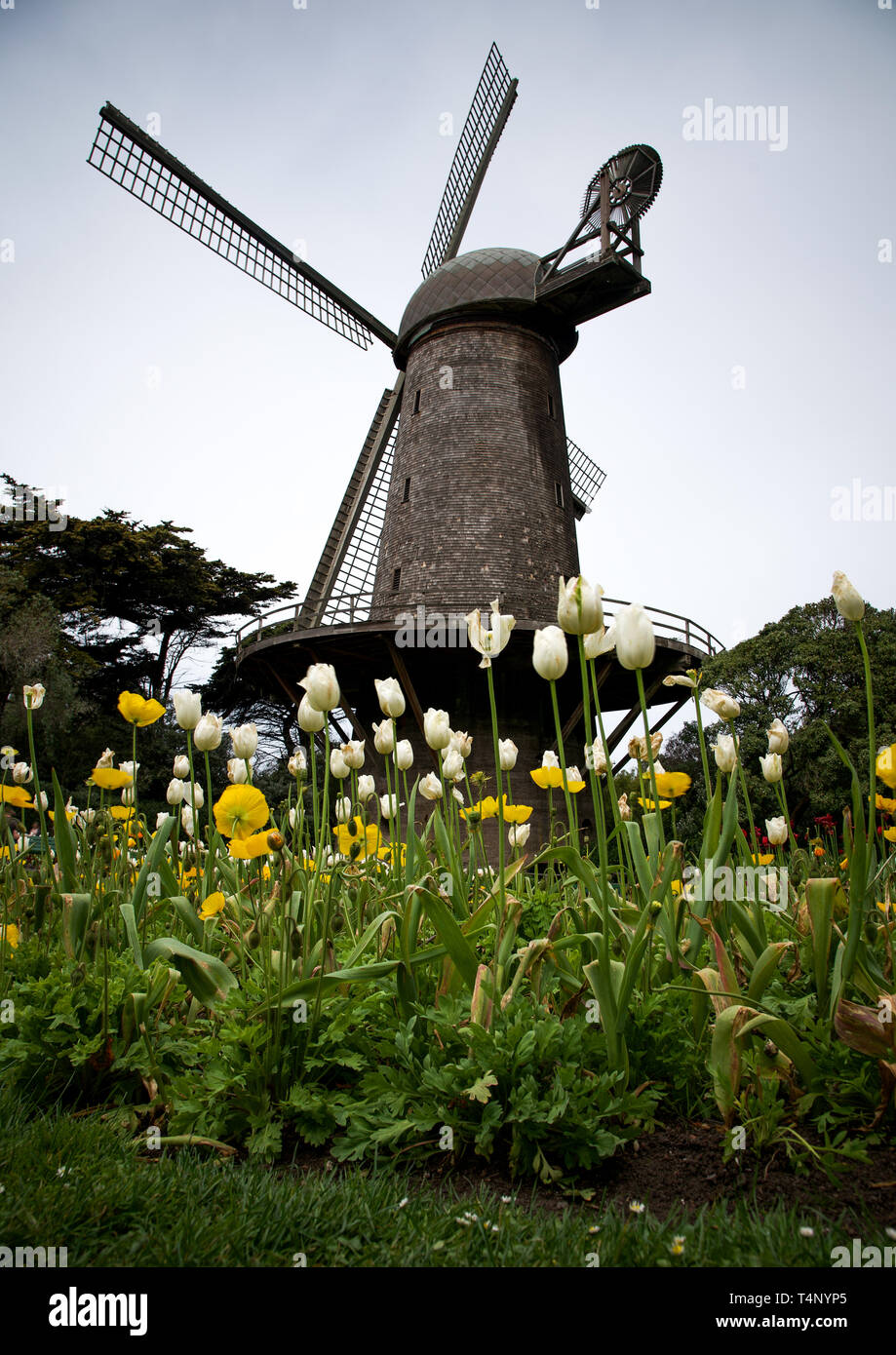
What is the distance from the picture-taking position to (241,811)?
6.71ft

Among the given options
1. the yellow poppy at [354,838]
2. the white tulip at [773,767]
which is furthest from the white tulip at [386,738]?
the white tulip at [773,767]

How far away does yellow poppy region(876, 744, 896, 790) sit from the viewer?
6.75ft

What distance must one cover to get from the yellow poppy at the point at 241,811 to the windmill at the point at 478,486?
33.2 ft

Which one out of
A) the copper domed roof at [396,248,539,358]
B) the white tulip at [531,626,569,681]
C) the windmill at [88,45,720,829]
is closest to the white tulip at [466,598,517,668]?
the white tulip at [531,626,569,681]

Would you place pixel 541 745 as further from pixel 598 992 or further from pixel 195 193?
pixel 195 193

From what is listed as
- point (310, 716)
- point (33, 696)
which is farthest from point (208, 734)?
point (33, 696)

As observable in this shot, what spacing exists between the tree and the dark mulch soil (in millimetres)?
14692

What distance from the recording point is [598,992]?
183 cm

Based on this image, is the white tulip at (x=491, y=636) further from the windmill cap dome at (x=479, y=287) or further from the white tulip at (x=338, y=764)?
the windmill cap dome at (x=479, y=287)

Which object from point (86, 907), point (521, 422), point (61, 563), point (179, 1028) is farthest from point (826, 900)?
point (61, 563)

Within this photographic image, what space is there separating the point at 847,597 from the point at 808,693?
17.4 meters

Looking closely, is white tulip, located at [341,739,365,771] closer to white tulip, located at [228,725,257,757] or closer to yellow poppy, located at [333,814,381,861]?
yellow poppy, located at [333,814,381,861]

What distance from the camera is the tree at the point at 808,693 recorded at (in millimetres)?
15945
